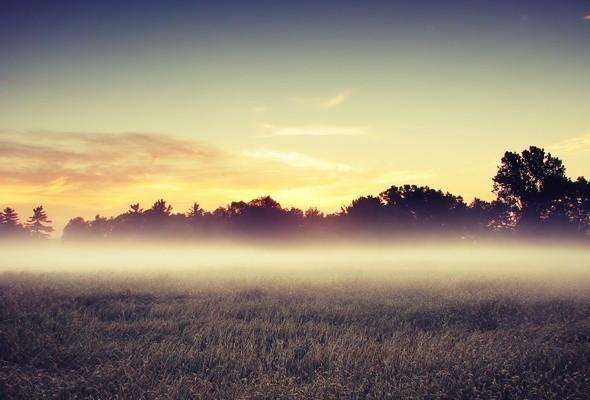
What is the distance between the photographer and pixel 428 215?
6681 cm

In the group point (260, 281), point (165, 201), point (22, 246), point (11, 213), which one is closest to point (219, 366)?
point (260, 281)

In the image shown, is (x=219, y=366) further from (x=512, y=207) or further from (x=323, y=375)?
(x=512, y=207)

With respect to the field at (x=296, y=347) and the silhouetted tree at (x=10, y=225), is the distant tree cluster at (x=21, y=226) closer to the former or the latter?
the silhouetted tree at (x=10, y=225)

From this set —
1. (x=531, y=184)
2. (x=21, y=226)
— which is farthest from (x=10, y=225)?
(x=531, y=184)

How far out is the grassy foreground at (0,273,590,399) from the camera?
16.6ft

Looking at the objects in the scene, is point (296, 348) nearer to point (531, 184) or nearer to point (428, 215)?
point (531, 184)

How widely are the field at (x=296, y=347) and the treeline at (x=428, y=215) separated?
148 ft

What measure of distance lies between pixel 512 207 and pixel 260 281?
48021 millimetres

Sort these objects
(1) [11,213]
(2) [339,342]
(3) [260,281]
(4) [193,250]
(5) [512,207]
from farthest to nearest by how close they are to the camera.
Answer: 1. (1) [11,213]
2. (4) [193,250]
3. (5) [512,207]
4. (3) [260,281]
5. (2) [339,342]

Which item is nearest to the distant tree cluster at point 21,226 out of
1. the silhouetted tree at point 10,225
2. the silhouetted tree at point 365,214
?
the silhouetted tree at point 10,225

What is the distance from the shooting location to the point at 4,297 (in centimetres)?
1189

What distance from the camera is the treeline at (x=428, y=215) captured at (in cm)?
5125

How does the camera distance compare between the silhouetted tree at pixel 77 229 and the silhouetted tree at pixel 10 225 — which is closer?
the silhouetted tree at pixel 10 225

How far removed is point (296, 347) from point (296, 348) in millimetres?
47
